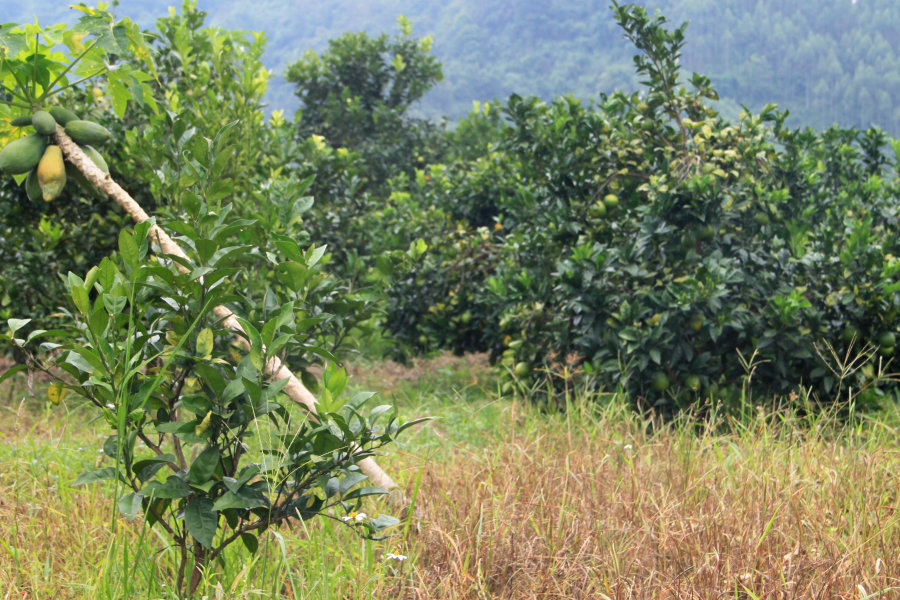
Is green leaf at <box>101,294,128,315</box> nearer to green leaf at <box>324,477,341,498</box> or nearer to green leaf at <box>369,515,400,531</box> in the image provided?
green leaf at <box>324,477,341,498</box>

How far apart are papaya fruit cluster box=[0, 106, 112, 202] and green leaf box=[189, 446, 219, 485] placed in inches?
23.3

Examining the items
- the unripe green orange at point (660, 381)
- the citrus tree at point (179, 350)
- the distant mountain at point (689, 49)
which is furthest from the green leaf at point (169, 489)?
the distant mountain at point (689, 49)

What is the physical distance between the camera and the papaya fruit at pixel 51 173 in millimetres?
1319

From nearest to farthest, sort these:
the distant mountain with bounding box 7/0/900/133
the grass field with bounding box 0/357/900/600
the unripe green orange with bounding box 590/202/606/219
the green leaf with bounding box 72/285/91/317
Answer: the green leaf with bounding box 72/285/91/317 < the grass field with bounding box 0/357/900/600 < the unripe green orange with bounding box 590/202/606/219 < the distant mountain with bounding box 7/0/900/133

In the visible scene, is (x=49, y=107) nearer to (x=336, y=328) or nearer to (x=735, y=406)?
(x=336, y=328)

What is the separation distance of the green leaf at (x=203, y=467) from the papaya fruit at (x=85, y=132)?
722 millimetres

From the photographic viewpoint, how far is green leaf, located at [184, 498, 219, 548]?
1315 mm

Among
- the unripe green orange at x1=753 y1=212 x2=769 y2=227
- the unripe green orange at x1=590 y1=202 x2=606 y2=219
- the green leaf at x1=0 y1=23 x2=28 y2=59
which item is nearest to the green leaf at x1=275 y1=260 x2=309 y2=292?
the green leaf at x1=0 y1=23 x2=28 y2=59

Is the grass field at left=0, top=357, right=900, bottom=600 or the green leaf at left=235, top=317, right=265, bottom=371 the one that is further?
the grass field at left=0, top=357, right=900, bottom=600

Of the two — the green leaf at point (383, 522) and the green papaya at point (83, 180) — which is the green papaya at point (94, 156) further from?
the green leaf at point (383, 522)

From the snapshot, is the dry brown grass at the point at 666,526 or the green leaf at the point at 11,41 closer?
the green leaf at the point at 11,41

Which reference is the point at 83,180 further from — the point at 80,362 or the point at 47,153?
the point at 80,362

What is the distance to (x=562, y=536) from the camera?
182cm

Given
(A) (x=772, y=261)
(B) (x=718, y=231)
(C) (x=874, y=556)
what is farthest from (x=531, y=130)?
(C) (x=874, y=556)
